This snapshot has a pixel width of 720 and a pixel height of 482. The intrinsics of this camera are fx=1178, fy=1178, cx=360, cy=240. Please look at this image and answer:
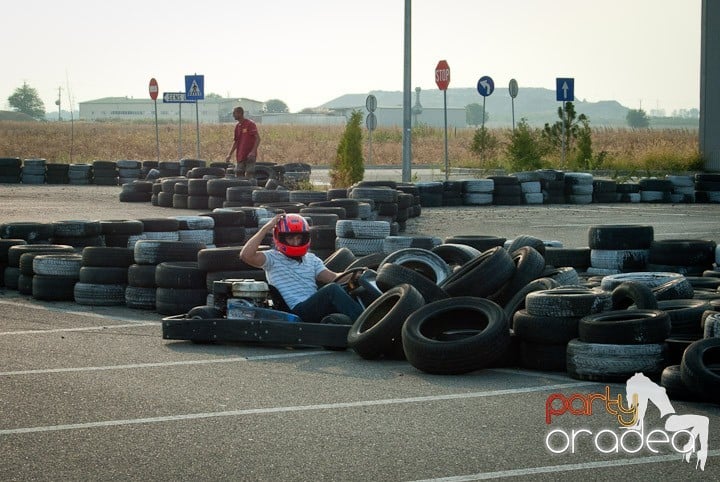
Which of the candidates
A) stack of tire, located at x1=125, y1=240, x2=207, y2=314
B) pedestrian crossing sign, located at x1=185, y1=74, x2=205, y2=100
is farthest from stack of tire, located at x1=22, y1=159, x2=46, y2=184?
stack of tire, located at x1=125, y1=240, x2=207, y2=314

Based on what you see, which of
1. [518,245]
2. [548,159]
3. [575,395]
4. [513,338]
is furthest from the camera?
[548,159]

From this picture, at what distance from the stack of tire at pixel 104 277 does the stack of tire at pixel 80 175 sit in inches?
1007

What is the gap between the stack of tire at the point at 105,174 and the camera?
3681 cm

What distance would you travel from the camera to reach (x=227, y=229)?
1565 centimetres

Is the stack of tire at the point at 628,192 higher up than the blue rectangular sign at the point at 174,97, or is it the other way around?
the blue rectangular sign at the point at 174,97

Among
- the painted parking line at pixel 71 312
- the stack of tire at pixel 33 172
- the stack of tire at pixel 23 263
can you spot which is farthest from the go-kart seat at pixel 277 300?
the stack of tire at pixel 33 172

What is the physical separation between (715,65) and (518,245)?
1020 inches

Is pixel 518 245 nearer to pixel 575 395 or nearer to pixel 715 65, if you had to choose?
pixel 575 395

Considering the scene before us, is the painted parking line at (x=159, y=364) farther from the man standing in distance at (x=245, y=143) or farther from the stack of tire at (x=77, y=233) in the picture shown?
the man standing in distance at (x=245, y=143)

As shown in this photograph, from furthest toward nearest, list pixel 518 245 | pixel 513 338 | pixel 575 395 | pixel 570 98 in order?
pixel 570 98, pixel 518 245, pixel 513 338, pixel 575 395

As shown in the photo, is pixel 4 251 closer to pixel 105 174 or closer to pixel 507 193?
pixel 507 193

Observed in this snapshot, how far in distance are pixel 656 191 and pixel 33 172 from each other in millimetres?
20010

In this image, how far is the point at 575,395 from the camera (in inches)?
293

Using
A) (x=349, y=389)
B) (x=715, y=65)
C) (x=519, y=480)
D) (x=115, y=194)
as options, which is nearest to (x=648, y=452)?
(x=519, y=480)
